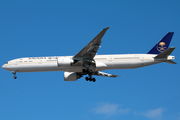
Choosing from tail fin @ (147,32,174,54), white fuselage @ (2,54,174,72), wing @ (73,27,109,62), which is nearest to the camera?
wing @ (73,27,109,62)

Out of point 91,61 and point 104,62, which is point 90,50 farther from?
point 104,62

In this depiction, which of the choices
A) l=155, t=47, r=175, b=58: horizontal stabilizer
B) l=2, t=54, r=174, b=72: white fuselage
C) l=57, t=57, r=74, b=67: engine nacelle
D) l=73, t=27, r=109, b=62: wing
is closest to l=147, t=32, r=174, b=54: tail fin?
l=2, t=54, r=174, b=72: white fuselage

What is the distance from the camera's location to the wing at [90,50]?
3155 centimetres

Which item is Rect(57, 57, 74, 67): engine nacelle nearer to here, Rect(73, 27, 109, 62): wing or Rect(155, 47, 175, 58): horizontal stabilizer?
Rect(73, 27, 109, 62): wing

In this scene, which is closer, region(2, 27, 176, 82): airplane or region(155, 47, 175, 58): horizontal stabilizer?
region(155, 47, 175, 58): horizontal stabilizer

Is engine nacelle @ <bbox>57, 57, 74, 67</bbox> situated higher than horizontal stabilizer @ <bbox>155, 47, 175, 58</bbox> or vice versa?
engine nacelle @ <bbox>57, 57, 74, 67</bbox>

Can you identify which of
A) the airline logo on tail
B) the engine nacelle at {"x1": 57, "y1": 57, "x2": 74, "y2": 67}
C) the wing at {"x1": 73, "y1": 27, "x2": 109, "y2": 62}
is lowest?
the engine nacelle at {"x1": 57, "y1": 57, "x2": 74, "y2": 67}

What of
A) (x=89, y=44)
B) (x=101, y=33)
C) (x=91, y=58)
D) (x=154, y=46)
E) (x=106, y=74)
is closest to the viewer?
(x=101, y=33)

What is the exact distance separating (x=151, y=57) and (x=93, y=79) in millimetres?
8381

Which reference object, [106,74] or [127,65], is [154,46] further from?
[106,74]

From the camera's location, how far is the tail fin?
37759 millimetres

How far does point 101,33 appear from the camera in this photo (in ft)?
100

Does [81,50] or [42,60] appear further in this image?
[42,60]

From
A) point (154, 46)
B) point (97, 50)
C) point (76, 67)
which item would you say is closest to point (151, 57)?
point (154, 46)
